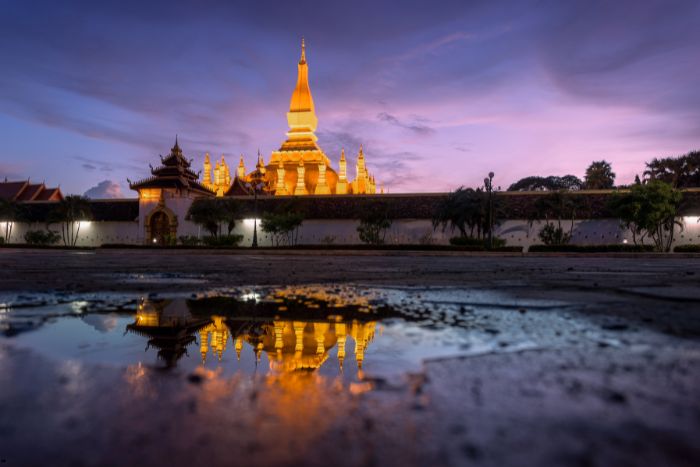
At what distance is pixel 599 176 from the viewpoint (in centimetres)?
5434

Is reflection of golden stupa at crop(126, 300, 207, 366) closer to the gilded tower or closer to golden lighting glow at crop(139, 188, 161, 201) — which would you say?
golden lighting glow at crop(139, 188, 161, 201)

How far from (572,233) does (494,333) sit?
32527mm

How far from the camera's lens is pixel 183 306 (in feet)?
11.6

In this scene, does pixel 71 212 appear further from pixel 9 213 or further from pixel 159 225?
pixel 159 225

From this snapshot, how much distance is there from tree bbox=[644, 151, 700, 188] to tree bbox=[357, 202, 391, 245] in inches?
1123

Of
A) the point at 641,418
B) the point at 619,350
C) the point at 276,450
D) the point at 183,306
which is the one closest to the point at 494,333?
the point at 619,350

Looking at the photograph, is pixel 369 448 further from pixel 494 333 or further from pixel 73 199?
pixel 73 199

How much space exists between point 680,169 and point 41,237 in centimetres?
5732

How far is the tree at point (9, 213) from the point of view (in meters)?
37.6

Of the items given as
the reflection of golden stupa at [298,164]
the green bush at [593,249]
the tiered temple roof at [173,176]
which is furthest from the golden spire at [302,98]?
the green bush at [593,249]

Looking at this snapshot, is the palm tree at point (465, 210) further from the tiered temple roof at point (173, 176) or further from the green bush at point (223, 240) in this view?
the tiered temple roof at point (173, 176)

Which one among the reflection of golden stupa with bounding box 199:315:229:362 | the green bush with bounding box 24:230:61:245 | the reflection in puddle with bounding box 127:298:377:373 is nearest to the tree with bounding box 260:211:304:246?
the green bush with bounding box 24:230:61:245

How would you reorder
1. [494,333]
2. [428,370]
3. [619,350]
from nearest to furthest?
[428,370]
[619,350]
[494,333]

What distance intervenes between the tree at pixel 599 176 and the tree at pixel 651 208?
82.6 ft
